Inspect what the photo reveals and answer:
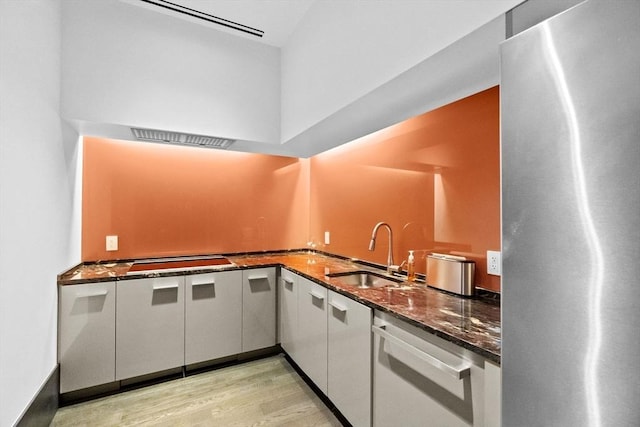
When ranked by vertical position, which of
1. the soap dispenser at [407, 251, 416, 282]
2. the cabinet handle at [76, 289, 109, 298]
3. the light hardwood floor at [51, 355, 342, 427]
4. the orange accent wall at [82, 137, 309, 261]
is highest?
the orange accent wall at [82, 137, 309, 261]

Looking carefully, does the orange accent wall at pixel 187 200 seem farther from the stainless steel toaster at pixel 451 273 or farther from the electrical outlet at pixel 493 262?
the electrical outlet at pixel 493 262

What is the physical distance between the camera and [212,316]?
2.39 m

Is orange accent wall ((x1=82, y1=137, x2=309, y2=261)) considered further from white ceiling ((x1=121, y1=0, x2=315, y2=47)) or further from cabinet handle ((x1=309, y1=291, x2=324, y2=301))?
cabinet handle ((x1=309, y1=291, x2=324, y2=301))

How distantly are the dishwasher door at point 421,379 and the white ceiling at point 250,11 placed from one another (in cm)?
226

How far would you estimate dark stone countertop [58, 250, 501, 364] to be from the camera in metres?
1.06

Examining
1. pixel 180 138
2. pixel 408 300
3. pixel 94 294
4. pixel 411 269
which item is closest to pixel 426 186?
pixel 411 269

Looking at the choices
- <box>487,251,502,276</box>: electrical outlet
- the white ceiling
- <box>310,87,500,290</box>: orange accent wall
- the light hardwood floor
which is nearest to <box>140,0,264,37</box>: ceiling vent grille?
the white ceiling

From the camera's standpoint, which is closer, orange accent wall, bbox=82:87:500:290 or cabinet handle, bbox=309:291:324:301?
orange accent wall, bbox=82:87:500:290

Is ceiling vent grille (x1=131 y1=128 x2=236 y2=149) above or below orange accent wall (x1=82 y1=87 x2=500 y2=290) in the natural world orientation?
above

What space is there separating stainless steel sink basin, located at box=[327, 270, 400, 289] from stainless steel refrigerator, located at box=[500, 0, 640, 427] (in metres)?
1.34

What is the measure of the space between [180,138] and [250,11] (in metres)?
1.15

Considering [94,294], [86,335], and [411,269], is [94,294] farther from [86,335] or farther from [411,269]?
[411,269]

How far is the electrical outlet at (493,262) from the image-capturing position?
4.86 feet

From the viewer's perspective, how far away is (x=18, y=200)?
144 centimetres
